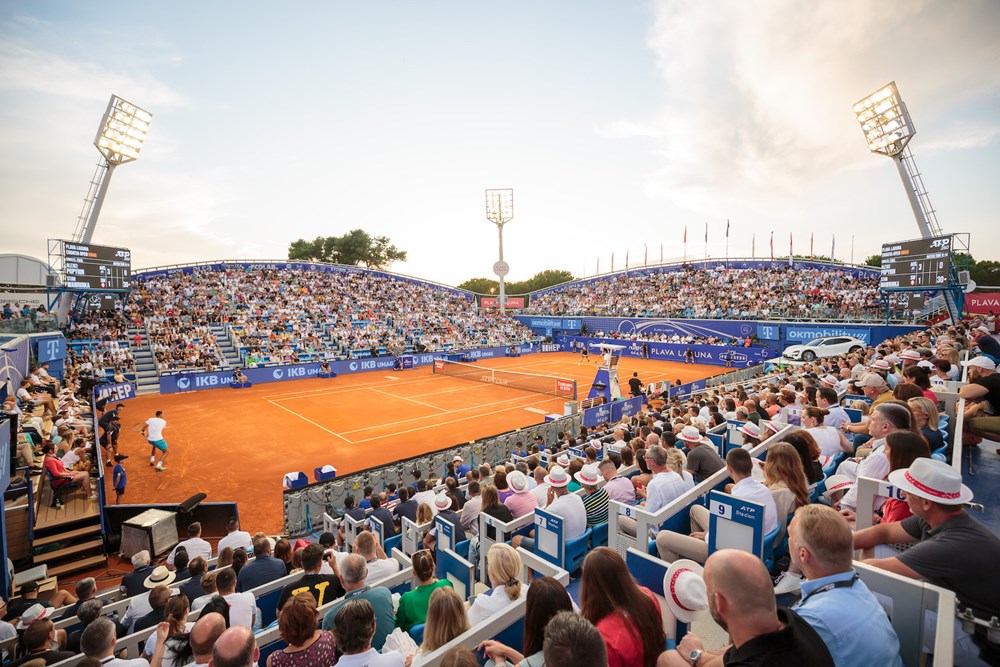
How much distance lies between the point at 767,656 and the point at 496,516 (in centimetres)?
480

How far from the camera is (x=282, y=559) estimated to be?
680 cm

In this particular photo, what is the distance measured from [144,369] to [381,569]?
3397cm

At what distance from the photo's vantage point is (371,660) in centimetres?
332

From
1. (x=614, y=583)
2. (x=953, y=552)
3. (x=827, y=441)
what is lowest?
(x=827, y=441)

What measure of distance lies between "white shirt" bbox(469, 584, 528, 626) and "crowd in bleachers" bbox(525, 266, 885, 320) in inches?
1638

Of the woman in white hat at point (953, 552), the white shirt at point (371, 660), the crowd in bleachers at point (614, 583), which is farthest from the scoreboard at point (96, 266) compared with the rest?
the woman in white hat at point (953, 552)

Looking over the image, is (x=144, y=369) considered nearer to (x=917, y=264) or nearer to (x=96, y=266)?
(x=96, y=266)

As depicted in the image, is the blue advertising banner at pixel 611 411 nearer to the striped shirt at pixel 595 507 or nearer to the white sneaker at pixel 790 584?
the striped shirt at pixel 595 507

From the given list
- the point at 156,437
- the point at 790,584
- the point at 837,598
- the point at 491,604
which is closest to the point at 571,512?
the point at 491,604

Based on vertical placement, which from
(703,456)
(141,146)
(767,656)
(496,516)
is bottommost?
(496,516)

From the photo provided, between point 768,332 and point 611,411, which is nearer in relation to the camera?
point 611,411

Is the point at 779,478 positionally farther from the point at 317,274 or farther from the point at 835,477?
the point at 317,274

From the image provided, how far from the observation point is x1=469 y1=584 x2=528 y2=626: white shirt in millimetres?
3691

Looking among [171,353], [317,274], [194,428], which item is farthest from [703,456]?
[317,274]
